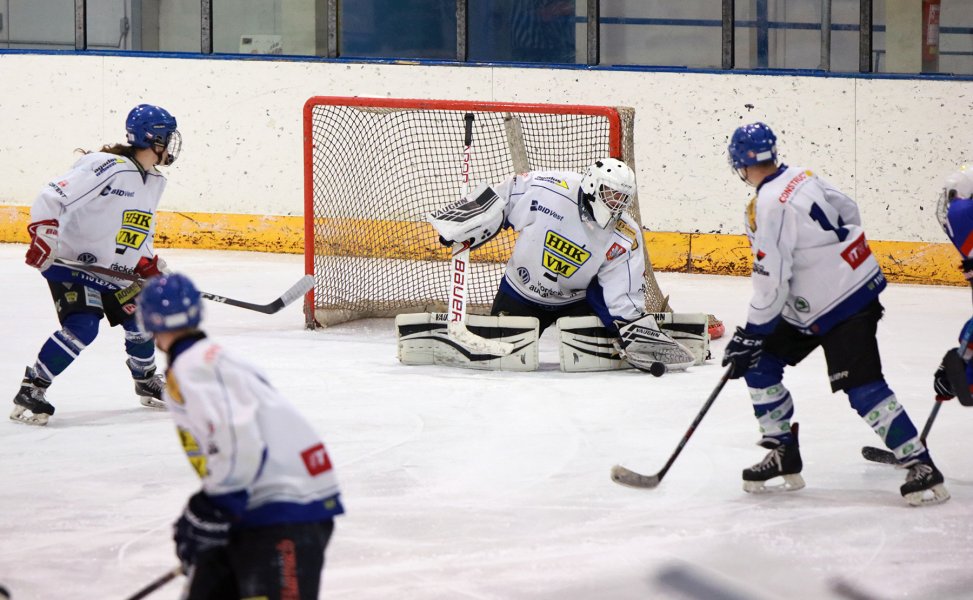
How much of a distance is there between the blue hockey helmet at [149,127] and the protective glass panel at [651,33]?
182 inches

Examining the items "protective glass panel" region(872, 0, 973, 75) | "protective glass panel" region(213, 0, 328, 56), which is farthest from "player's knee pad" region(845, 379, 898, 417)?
"protective glass panel" region(213, 0, 328, 56)

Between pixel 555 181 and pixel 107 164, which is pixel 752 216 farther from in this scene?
pixel 107 164

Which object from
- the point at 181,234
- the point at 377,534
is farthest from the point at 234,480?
the point at 181,234

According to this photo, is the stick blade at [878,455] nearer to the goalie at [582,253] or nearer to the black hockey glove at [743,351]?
the black hockey glove at [743,351]

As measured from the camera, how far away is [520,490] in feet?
12.3

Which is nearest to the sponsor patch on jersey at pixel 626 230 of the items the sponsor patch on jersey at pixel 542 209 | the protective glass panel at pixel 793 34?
the sponsor patch on jersey at pixel 542 209

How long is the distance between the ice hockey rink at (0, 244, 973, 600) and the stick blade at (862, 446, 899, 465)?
0.04 m

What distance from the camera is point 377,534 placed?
3.34 meters

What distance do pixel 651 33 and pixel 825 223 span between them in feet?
17.8

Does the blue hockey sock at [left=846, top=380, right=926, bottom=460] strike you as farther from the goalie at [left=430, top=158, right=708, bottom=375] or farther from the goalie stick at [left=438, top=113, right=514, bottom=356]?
the goalie stick at [left=438, top=113, right=514, bottom=356]

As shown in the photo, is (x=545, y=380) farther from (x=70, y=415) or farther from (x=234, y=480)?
(x=234, y=480)

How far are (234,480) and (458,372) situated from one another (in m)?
3.41

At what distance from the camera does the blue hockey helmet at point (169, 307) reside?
6.94ft

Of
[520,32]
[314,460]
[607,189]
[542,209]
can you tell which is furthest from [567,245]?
[520,32]
